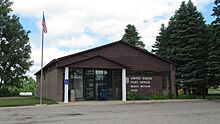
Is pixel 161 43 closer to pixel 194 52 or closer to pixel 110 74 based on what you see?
pixel 194 52

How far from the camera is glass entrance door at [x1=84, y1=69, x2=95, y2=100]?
3162 cm

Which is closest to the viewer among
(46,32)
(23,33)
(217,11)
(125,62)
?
(46,32)

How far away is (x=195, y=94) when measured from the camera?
122 ft

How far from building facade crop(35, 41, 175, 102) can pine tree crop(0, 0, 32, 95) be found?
20.0 meters

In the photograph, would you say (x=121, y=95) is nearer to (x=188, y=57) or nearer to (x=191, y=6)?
(x=188, y=57)

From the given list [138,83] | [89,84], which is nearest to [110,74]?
[89,84]

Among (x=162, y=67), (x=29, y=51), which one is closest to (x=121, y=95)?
(x=162, y=67)

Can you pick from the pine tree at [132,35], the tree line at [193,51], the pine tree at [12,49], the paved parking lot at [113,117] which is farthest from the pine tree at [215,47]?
the pine tree at [12,49]

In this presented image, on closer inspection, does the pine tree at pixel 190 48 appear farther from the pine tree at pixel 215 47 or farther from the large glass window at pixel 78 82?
the large glass window at pixel 78 82

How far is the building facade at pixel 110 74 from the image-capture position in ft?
99.7

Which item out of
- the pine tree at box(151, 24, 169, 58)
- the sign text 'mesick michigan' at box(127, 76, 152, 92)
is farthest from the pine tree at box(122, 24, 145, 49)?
the sign text 'mesick michigan' at box(127, 76, 152, 92)

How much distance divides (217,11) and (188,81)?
7510 mm

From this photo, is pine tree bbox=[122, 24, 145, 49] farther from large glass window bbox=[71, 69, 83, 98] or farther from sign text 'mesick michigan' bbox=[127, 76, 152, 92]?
large glass window bbox=[71, 69, 83, 98]

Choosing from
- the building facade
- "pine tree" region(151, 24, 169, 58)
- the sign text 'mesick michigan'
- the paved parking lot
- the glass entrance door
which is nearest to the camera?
the paved parking lot
